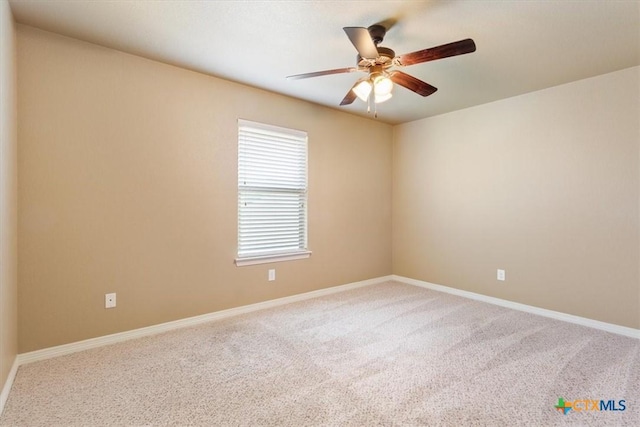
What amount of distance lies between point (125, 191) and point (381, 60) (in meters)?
2.25

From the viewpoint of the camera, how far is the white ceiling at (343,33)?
6.56ft

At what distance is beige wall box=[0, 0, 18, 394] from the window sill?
167cm

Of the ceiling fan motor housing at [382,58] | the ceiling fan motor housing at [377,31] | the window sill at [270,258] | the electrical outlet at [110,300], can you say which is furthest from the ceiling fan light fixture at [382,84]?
the electrical outlet at [110,300]

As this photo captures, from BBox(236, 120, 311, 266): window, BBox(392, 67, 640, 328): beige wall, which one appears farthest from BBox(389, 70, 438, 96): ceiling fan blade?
BBox(392, 67, 640, 328): beige wall

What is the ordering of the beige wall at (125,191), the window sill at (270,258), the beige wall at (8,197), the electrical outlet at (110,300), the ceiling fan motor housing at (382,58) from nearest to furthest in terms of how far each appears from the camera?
the beige wall at (8,197) < the ceiling fan motor housing at (382,58) < the beige wall at (125,191) < the electrical outlet at (110,300) < the window sill at (270,258)

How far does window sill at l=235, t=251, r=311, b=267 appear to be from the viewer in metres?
3.31

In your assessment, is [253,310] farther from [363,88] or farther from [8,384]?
[363,88]

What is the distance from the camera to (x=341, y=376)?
2.09 meters

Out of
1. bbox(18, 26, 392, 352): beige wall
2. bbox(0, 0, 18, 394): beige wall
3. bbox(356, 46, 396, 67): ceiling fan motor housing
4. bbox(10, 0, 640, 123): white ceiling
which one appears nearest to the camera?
bbox(0, 0, 18, 394): beige wall

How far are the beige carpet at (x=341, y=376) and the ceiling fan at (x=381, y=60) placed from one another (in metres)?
1.98

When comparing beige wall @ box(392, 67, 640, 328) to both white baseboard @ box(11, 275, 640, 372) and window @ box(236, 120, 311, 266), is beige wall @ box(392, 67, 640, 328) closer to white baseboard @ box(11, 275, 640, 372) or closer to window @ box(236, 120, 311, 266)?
white baseboard @ box(11, 275, 640, 372)

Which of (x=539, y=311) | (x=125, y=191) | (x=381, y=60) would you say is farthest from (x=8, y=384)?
(x=539, y=311)

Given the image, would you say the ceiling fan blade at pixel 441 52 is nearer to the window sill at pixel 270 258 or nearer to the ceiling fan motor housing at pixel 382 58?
the ceiling fan motor housing at pixel 382 58

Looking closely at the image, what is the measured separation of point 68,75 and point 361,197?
329 cm
